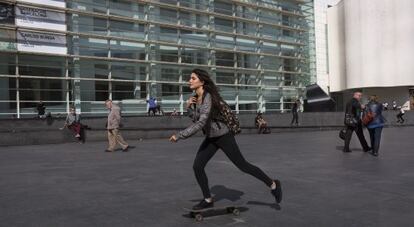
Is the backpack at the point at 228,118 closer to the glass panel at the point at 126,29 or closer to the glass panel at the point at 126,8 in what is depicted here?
the glass panel at the point at 126,29

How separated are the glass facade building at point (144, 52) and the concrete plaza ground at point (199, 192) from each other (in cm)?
1487

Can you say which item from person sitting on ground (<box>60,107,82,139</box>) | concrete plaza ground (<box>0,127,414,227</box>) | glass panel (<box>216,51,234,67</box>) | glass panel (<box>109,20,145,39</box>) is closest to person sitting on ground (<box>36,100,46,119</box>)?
person sitting on ground (<box>60,107,82,139</box>)

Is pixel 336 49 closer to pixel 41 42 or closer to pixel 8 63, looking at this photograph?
pixel 41 42

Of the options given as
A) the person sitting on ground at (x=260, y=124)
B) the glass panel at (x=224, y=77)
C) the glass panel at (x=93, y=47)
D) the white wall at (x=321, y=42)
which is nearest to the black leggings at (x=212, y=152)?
the person sitting on ground at (x=260, y=124)

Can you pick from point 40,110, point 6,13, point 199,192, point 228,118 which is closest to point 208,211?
point 228,118

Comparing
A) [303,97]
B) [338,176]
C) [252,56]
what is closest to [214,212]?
[338,176]

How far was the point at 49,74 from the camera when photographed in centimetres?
2620

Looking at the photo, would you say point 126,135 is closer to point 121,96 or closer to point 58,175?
point 121,96

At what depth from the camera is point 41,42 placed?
2573 cm

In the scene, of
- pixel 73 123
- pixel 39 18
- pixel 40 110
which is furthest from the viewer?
pixel 39 18

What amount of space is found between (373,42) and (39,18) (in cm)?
3640

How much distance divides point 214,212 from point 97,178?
3923mm

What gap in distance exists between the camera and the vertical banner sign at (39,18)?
2492cm

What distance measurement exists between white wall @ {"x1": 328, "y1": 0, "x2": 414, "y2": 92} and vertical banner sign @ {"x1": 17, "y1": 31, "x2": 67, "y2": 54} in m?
34.3
